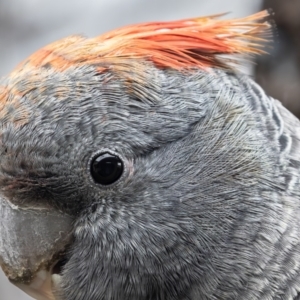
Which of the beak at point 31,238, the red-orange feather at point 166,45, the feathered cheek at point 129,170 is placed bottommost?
the beak at point 31,238

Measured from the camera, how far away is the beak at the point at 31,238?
1.18m

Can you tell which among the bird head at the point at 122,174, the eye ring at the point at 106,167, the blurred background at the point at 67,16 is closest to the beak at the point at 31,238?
the bird head at the point at 122,174

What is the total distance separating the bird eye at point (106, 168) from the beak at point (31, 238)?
13 cm

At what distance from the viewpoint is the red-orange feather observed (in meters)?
1.24

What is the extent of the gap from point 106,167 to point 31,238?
242 millimetres

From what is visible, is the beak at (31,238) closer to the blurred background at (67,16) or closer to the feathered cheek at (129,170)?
the feathered cheek at (129,170)

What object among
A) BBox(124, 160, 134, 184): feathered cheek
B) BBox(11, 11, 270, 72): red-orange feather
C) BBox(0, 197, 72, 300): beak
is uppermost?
BBox(11, 11, 270, 72): red-orange feather

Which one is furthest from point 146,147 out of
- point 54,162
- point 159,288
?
point 159,288

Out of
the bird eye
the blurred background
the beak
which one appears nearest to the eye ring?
the bird eye

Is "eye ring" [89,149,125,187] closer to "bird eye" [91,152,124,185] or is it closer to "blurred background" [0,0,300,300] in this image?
"bird eye" [91,152,124,185]

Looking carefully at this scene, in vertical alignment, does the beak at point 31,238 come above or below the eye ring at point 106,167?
below

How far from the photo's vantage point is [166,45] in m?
1.26

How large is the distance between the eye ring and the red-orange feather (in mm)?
215

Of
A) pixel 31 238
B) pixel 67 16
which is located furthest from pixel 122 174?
pixel 67 16
